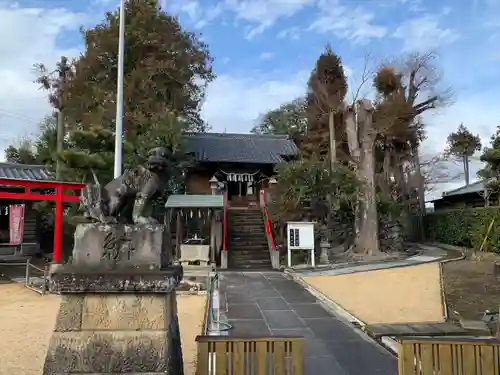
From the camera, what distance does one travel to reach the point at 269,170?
2561 cm

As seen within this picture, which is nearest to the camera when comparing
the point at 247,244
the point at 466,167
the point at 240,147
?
the point at 247,244

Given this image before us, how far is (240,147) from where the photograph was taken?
90.5 feet

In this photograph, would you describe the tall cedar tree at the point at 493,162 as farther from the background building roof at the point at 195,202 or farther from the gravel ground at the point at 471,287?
the background building roof at the point at 195,202

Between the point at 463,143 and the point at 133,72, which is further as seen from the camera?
the point at 463,143

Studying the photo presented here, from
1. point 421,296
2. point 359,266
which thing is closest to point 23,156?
point 359,266

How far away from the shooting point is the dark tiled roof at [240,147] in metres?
25.0

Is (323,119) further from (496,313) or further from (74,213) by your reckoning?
(496,313)

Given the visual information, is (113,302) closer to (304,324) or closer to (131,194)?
(131,194)

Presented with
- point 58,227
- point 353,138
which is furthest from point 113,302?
point 353,138

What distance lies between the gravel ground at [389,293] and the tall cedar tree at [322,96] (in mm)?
12152

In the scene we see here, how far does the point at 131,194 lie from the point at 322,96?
21144mm

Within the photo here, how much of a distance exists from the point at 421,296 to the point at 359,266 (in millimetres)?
5376

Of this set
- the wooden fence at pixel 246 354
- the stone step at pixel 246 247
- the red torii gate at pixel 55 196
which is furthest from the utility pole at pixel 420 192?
the wooden fence at pixel 246 354

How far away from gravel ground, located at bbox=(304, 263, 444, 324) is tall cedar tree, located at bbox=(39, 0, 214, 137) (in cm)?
1212
